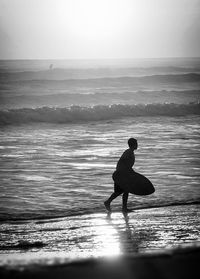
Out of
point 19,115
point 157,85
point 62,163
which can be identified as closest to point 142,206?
point 62,163

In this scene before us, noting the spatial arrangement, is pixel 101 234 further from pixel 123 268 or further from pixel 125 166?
pixel 123 268

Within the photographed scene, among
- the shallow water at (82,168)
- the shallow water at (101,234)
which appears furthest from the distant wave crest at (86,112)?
the shallow water at (101,234)

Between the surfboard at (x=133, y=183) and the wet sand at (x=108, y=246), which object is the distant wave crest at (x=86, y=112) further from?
the wet sand at (x=108, y=246)

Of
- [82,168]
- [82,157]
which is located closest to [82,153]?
[82,157]

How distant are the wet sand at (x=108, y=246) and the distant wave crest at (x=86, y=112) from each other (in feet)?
71.1

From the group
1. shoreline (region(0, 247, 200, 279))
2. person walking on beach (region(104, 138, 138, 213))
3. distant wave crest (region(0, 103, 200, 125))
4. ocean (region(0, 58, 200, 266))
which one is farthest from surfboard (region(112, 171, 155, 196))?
distant wave crest (region(0, 103, 200, 125))

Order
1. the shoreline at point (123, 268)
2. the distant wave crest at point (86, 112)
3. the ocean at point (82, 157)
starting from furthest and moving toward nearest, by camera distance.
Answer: the distant wave crest at point (86, 112)
the ocean at point (82, 157)
the shoreline at point (123, 268)

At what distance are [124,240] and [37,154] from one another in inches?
392

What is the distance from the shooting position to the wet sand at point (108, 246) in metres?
2.58

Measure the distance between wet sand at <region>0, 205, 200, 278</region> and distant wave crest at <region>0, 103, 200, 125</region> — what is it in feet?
71.1

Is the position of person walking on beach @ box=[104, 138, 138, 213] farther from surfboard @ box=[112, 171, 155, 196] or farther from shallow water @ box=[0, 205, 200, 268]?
shallow water @ box=[0, 205, 200, 268]

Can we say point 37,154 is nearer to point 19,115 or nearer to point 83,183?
point 83,183

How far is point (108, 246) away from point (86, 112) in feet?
89.9

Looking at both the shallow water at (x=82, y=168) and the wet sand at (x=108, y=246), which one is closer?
the wet sand at (x=108, y=246)
